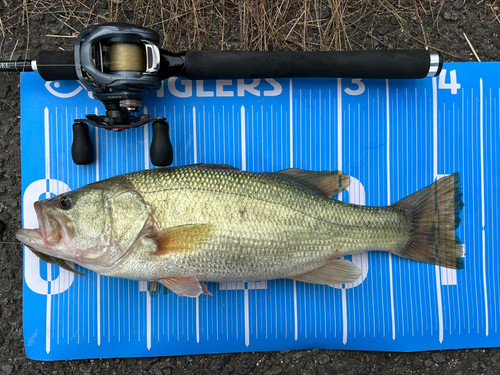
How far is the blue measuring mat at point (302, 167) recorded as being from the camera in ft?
7.04

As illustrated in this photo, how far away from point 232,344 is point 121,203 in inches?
45.6

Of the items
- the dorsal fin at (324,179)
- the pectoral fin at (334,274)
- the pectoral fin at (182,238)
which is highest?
the dorsal fin at (324,179)

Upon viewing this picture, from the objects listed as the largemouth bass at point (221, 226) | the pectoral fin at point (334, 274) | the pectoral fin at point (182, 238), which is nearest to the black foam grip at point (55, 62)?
the largemouth bass at point (221, 226)

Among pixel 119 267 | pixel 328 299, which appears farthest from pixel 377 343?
pixel 119 267

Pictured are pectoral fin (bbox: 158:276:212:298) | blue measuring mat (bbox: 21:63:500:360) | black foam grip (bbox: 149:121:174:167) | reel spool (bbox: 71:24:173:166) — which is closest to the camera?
reel spool (bbox: 71:24:173:166)

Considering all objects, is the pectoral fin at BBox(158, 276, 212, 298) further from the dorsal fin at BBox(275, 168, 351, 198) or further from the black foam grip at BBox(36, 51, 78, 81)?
the black foam grip at BBox(36, 51, 78, 81)

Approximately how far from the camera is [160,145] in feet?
6.30

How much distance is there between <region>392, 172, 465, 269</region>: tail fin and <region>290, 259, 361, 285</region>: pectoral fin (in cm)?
34

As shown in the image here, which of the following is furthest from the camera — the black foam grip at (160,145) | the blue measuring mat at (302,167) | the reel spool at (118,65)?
the blue measuring mat at (302,167)

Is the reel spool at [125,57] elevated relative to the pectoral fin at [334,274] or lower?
elevated

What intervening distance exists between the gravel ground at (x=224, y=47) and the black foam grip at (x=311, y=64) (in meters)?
0.34

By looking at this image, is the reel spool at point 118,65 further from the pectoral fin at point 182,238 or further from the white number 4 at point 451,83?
the white number 4 at point 451,83

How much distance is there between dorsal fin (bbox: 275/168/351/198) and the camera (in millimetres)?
2000

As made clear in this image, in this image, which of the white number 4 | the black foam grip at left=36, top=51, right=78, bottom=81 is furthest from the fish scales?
the white number 4
